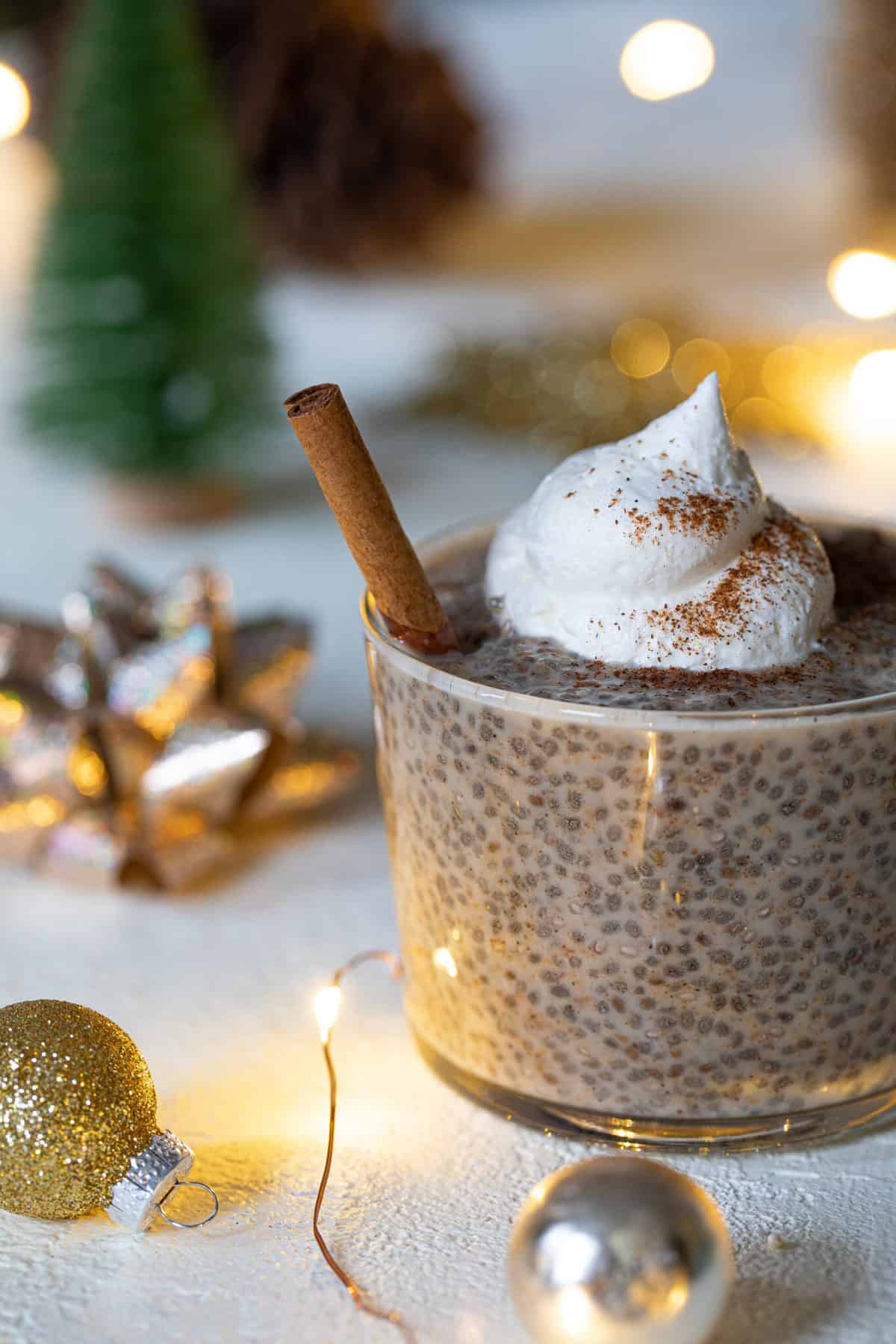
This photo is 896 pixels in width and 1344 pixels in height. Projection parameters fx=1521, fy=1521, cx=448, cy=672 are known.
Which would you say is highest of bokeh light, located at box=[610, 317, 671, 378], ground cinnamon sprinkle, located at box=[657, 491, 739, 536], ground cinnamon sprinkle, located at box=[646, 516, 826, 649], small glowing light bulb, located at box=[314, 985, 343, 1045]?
ground cinnamon sprinkle, located at box=[657, 491, 739, 536]

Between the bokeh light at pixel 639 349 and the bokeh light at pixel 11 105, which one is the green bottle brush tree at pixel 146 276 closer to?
the bokeh light at pixel 11 105

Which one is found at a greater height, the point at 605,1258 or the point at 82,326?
the point at 82,326

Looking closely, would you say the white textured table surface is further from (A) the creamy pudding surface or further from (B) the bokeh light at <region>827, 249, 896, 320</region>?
(B) the bokeh light at <region>827, 249, 896, 320</region>

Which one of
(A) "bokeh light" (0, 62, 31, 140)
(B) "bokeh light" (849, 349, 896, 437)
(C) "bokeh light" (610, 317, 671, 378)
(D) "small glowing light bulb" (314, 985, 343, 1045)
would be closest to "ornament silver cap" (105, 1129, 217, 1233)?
(D) "small glowing light bulb" (314, 985, 343, 1045)

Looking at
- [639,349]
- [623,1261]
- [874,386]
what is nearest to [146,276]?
[639,349]

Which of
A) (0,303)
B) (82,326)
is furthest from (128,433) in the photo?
(0,303)

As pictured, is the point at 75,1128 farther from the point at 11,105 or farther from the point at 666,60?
the point at 666,60

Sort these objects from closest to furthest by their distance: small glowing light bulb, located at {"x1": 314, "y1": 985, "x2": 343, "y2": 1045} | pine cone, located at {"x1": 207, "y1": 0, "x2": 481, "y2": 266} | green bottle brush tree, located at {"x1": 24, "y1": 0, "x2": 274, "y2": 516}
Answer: small glowing light bulb, located at {"x1": 314, "y1": 985, "x2": 343, "y2": 1045} → green bottle brush tree, located at {"x1": 24, "y1": 0, "x2": 274, "y2": 516} → pine cone, located at {"x1": 207, "y1": 0, "x2": 481, "y2": 266}

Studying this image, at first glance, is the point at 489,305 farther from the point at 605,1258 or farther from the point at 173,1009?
the point at 605,1258
